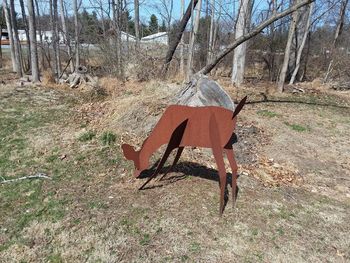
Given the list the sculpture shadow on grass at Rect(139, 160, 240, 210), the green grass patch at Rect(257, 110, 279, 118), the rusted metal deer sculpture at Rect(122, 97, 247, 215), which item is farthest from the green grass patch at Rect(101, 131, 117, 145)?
the green grass patch at Rect(257, 110, 279, 118)

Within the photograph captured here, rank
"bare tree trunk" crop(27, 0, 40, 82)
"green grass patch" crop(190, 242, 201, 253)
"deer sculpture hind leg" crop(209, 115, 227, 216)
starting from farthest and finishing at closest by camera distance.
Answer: "bare tree trunk" crop(27, 0, 40, 82)
"deer sculpture hind leg" crop(209, 115, 227, 216)
"green grass patch" crop(190, 242, 201, 253)

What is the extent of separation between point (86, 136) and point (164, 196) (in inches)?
96.4

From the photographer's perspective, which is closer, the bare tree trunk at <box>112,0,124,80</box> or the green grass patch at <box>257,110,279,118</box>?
the green grass patch at <box>257,110,279,118</box>

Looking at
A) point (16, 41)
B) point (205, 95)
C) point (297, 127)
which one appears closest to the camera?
point (205, 95)

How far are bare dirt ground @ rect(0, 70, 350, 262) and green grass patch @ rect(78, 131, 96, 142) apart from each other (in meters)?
0.02

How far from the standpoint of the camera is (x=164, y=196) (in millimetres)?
3969

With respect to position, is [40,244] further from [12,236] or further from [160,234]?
[160,234]

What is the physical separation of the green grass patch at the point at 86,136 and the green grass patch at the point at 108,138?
21cm

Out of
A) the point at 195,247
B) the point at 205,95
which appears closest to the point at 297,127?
the point at 205,95

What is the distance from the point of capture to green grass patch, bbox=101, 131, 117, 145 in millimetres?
5595

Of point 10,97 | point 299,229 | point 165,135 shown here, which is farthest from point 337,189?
point 10,97

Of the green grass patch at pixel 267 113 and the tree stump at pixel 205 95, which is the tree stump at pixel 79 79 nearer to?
the tree stump at pixel 205 95

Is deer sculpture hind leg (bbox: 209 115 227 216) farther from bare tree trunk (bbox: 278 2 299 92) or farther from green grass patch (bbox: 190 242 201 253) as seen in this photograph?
bare tree trunk (bbox: 278 2 299 92)

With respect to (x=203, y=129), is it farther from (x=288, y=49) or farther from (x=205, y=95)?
(x=288, y=49)
